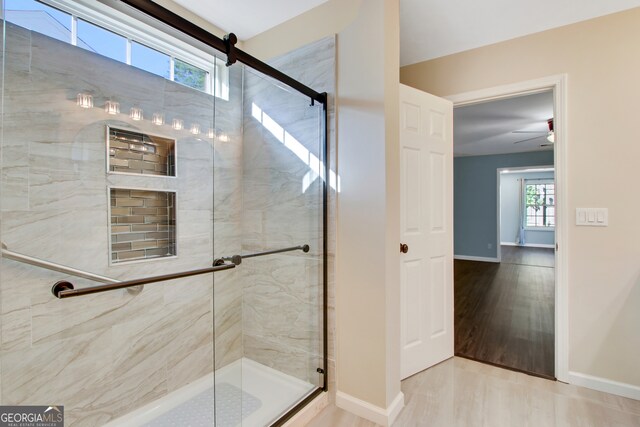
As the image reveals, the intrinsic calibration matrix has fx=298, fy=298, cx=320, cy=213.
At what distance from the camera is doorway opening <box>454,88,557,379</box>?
264 centimetres

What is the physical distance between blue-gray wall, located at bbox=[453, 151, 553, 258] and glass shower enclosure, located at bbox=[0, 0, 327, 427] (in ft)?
19.8

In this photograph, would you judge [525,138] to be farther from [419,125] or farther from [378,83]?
[378,83]

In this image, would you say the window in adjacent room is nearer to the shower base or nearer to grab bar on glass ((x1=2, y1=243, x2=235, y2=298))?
the shower base

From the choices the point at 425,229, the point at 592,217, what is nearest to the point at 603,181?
the point at 592,217

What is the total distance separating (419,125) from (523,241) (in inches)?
384

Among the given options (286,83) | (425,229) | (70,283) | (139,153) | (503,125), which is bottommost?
(70,283)

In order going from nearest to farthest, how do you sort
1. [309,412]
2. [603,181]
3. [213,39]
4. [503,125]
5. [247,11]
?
[213,39] → [309,412] → [603,181] → [247,11] → [503,125]

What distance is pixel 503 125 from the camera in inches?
181

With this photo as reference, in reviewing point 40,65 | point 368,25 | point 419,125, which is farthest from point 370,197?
point 40,65

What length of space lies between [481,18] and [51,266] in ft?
9.91

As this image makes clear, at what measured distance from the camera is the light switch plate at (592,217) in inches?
79.4

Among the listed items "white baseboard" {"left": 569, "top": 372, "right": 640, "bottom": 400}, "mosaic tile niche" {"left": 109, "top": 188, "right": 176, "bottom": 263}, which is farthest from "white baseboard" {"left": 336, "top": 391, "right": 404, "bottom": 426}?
"mosaic tile niche" {"left": 109, "top": 188, "right": 176, "bottom": 263}

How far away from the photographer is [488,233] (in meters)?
6.69

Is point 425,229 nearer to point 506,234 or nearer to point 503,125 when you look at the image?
point 503,125
